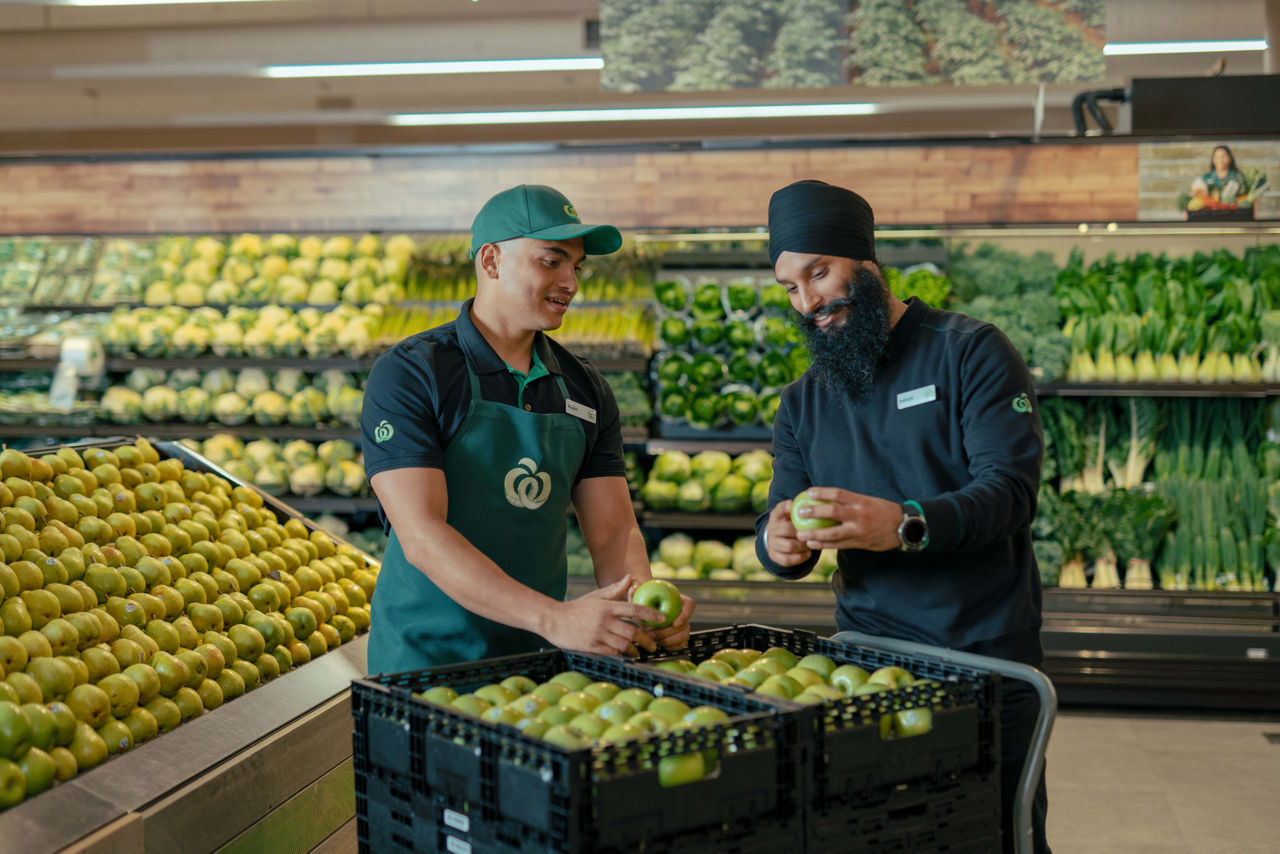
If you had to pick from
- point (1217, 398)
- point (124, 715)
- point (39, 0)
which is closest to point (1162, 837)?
point (1217, 398)

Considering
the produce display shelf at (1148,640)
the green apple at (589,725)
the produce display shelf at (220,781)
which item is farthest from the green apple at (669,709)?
the produce display shelf at (1148,640)

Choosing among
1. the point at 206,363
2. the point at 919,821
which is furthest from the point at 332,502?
the point at 919,821

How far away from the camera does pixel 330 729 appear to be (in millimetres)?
3029

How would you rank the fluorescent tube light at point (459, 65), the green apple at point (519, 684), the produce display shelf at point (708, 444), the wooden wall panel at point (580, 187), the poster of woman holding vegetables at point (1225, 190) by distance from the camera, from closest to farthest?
the green apple at point (519, 684), the poster of woman holding vegetables at point (1225, 190), the produce display shelf at point (708, 444), the wooden wall panel at point (580, 187), the fluorescent tube light at point (459, 65)

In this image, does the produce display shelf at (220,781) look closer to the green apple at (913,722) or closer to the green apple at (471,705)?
the green apple at (471,705)

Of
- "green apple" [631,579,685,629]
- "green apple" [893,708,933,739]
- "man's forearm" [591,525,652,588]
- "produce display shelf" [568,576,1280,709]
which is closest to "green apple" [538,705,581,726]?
"green apple" [631,579,685,629]

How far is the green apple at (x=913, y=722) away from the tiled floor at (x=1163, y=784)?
1958 mm

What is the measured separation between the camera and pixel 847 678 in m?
1.91

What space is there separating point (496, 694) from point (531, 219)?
3.30 ft

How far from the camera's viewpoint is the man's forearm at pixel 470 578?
2143 millimetres

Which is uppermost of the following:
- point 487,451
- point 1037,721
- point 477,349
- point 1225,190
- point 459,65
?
point 459,65

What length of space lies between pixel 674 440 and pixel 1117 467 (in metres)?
2.19

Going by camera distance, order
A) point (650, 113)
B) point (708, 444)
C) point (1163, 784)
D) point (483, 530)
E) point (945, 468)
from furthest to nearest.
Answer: point (650, 113) → point (708, 444) → point (1163, 784) → point (483, 530) → point (945, 468)

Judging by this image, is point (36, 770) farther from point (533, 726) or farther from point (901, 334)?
point (901, 334)
